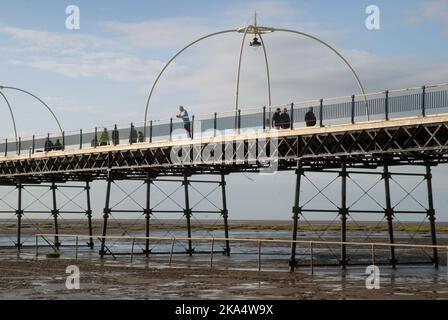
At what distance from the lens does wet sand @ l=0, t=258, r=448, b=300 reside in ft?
90.6

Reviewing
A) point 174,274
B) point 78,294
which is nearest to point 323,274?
point 174,274

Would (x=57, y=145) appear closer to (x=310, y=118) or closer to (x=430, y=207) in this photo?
(x=310, y=118)

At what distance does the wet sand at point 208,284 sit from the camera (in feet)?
90.6

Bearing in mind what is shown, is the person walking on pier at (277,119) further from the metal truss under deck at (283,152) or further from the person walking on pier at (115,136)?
the person walking on pier at (115,136)

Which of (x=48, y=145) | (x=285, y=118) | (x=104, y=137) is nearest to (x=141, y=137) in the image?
(x=104, y=137)

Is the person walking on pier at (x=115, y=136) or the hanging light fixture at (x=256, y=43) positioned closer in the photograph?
the hanging light fixture at (x=256, y=43)

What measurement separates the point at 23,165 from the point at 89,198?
202 inches

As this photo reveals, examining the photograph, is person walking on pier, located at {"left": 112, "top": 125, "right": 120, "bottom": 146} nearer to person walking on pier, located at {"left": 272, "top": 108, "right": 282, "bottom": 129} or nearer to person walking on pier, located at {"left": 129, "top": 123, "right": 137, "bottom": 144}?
person walking on pier, located at {"left": 129, "top": 123, "right": 137, "bottom": 144}

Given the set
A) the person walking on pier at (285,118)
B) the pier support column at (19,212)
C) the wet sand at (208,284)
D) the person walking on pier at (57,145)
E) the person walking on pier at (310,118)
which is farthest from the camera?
the pier support column at (19,212)

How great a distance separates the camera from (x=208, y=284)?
31.7 meters

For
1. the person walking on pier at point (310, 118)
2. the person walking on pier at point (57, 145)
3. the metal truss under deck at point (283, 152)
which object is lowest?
the metal truss under deck at point (283, 152)

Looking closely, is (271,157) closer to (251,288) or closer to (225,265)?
(225,265)

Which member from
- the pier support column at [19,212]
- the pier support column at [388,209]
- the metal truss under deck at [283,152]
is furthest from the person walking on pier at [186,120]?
the pier support column at [19,212]

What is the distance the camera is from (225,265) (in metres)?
43.2
